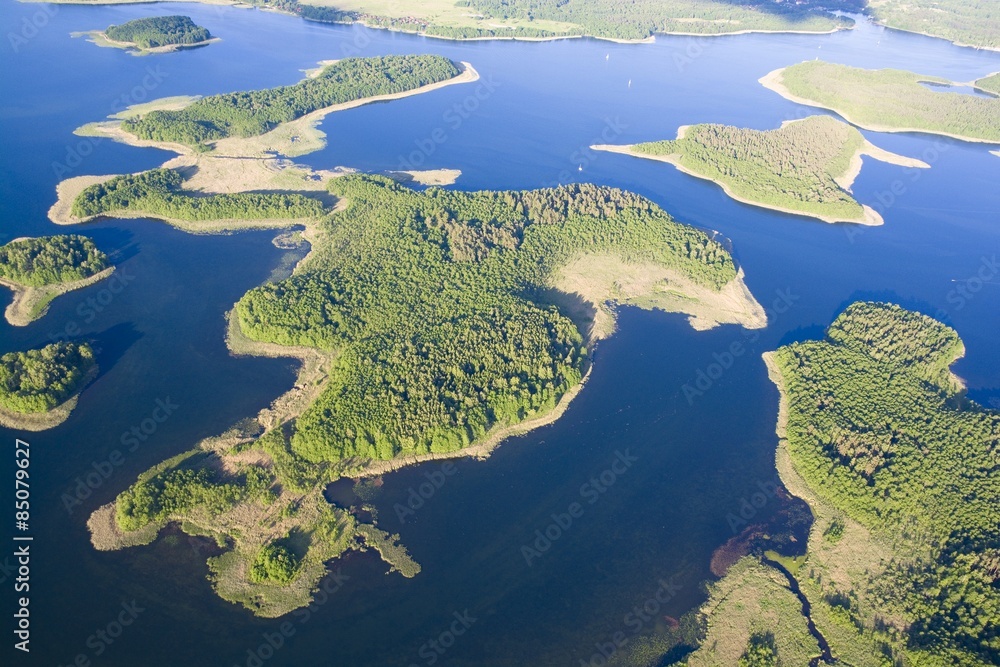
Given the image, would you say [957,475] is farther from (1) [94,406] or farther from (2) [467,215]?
(1) [94,406]

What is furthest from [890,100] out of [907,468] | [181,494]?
[181,494]

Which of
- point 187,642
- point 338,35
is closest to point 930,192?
point 187,642

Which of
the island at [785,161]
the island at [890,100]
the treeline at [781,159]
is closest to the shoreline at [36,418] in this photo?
the island at [785,161]

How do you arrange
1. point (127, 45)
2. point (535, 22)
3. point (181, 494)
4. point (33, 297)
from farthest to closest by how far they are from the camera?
point (535, 22) → point (127, 45) → point (33, 297) → point (181, 494)

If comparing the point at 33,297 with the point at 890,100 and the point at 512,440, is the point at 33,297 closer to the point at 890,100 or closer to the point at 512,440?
the point at 512,440

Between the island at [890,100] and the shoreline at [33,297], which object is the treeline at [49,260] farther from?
the island at [890,100]
